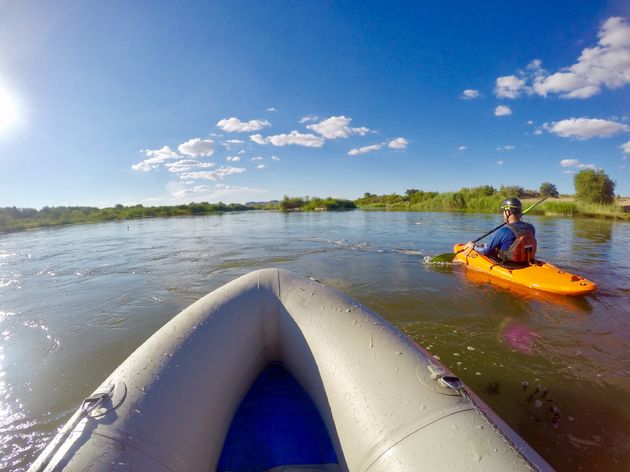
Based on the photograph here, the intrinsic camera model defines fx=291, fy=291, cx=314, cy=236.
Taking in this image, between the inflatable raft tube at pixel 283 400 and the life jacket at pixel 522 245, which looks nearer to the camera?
the inflatable raft tube at pixel 283 400

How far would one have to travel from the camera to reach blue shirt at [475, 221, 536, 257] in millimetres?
5312

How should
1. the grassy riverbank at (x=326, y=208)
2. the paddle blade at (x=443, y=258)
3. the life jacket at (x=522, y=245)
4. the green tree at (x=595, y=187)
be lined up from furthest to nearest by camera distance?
the green tree at (x=595, y=187) < the grassy riverbank at (x=326, y=208) < the paddle blade at (x=443, y=258) < the life jacket at (x=522, y=245)

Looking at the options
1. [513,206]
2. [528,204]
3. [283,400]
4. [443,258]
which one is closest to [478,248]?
[443,258]

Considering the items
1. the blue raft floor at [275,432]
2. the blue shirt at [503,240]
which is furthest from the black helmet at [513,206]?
the blue raft floor at [275,432]

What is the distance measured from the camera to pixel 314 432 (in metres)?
1.78

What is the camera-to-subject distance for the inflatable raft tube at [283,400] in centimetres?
111

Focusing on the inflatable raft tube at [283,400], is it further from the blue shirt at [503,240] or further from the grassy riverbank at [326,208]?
the grassy riverbank at [326,208]

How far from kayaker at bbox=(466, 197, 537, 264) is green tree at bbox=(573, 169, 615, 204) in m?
24.6

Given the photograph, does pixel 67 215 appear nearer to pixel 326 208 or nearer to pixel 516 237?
pixel 326 208

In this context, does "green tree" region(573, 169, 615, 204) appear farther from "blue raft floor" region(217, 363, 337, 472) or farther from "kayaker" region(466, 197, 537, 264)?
"blue raft floor" region(217, 363, 337, 472)

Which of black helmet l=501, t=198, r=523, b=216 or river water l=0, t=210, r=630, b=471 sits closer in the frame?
river water l=0, t=210, r=630, b=471

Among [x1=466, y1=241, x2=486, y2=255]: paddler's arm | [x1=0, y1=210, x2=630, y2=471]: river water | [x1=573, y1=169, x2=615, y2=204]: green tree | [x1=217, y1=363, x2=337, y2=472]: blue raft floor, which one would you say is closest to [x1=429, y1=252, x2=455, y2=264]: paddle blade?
[x1=0, y1=210, x2=630, y2=471]: river water

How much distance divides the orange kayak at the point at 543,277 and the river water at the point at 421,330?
0.18 metres

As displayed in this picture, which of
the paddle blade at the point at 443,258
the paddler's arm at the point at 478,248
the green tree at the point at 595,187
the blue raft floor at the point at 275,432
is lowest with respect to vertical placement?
the blue raft floor at the point at 275,432
